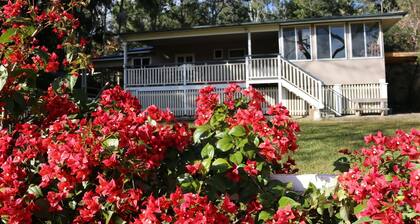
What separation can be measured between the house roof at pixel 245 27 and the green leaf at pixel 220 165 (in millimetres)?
18157

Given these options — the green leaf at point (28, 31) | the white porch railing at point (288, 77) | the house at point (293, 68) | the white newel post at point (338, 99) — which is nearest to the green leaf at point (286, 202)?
the green leaf at point (28, 31)

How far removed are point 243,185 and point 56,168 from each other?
98 cm

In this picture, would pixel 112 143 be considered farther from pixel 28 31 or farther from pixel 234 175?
pixel 28 31

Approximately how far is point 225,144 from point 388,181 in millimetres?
847

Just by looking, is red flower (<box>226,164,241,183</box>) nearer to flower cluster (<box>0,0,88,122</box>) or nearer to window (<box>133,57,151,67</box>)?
flower cluster (<box>0,0,88,122</box>)

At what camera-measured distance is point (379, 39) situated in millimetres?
19766

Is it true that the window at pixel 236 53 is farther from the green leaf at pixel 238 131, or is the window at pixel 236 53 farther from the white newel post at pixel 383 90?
the green leaf at pixel 238 131

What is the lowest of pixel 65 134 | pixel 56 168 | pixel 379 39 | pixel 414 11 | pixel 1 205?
pixel 1 205

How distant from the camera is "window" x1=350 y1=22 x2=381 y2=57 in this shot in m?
19.9

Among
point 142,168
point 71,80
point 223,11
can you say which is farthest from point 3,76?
point 223,11

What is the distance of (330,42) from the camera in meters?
20.3

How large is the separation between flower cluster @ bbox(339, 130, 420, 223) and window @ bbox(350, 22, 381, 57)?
60.5ft

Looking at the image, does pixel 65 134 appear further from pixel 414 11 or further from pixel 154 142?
pixel 414 11

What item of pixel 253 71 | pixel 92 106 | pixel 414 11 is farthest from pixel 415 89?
pixel 92 106
